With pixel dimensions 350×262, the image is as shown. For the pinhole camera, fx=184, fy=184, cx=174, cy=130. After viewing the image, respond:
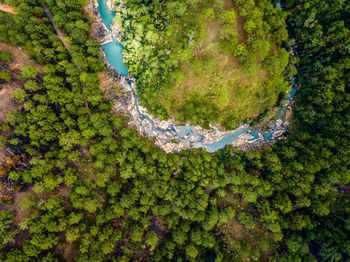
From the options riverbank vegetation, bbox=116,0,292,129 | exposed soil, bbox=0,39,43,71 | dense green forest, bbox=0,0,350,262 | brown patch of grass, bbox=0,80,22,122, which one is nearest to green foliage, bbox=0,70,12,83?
dense green forest, bbox=0,0,350,262

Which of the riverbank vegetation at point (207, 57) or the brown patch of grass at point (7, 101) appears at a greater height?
the riverbank vegetation at point (207, 57)

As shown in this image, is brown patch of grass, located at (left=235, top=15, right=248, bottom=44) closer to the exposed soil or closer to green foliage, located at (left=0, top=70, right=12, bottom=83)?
the exposed soil

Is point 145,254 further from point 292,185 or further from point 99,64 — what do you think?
point 99,64

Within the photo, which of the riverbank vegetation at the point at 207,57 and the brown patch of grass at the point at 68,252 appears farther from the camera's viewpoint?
the riverbank vegetation at the point at 207,57

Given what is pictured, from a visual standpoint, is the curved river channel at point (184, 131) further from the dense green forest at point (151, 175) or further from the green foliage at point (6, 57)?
the green foliage at point (6, 57)

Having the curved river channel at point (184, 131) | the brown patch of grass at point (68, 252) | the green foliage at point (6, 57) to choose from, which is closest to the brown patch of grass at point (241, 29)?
the curved river channel at point (184, 131)

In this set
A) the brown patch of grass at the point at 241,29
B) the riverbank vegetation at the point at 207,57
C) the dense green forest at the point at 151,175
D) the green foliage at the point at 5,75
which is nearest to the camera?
the dense green forest at the point at 151,175

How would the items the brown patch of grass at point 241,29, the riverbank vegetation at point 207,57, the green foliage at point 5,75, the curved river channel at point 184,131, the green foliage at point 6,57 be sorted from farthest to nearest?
1. the curved river channel at point 184,131
2. the brown patch of grass at point 241,29
3. the riverbank vegetation at point 207,57
4. the green foliage at point 6,57
5. the green foliage at point 5,75

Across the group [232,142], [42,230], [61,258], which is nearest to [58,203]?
[42,230]
